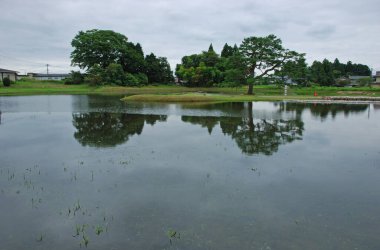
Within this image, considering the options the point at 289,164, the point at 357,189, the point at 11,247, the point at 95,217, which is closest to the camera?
the point at 11,247

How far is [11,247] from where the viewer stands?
22.9 feet

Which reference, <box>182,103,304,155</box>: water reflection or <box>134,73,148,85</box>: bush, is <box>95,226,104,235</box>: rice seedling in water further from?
<box>134,73,148,85</box>: bush

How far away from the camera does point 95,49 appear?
282ft

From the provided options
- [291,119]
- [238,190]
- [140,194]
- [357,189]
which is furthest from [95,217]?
[291,119]

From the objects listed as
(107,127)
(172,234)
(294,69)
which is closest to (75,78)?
(294,69)

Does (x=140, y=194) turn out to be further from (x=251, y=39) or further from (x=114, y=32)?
(x=114, y=32)

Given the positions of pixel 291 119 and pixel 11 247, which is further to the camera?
pixel 291 119

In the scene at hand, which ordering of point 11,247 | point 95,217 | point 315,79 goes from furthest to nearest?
point 315,79, point 95,217, point 11,247

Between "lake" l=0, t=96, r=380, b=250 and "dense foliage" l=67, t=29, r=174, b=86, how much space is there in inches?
2480

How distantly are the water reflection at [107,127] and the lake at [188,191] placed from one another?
0.30 m

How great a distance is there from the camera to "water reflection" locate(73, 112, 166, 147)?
1820cm

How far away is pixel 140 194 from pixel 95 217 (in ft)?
6.17

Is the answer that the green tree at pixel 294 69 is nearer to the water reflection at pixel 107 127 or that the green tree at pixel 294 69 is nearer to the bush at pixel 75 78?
the water reflection at pixel 107 127

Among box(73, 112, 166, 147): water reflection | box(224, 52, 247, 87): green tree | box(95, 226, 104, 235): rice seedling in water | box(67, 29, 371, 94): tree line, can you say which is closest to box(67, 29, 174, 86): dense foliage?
box(67, 29, 371, 94): tree line
